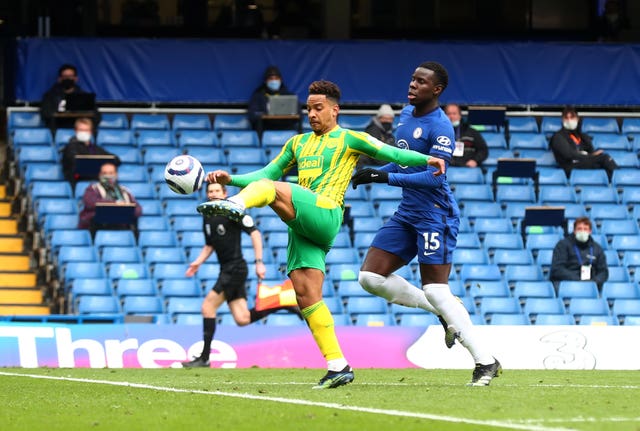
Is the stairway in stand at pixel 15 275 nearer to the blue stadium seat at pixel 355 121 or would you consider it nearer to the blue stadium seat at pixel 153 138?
the blue stadium seat at pixel 153 138

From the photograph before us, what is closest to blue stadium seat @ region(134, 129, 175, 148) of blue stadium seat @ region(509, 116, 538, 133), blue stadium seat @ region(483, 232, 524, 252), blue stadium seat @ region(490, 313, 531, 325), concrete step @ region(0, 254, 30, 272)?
concrete step @ region(0, 254, 30, 272)

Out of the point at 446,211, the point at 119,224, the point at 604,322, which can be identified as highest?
the point at 446,211

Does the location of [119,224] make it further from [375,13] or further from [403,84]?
[375,13]

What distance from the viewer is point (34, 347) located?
15102mm

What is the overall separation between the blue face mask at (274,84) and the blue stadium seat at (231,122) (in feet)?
2.55

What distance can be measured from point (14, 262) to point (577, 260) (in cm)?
796

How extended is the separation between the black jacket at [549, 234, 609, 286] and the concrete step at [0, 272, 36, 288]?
23.9 ft

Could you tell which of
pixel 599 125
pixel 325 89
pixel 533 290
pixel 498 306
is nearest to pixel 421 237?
pixel 325 89

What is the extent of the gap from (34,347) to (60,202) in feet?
17.1

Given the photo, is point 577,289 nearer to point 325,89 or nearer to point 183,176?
point 325,89

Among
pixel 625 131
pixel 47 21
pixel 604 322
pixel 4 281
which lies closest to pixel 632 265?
pixel 604 322

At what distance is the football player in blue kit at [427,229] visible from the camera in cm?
1002

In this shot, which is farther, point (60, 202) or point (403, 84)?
point (403, 84)

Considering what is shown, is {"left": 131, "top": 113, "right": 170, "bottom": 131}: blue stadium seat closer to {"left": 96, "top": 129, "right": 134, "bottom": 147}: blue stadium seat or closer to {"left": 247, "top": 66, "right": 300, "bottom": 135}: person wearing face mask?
{"left": 96, "top": 129, "right": 134, "bottom": 147}: blue stadium seat
